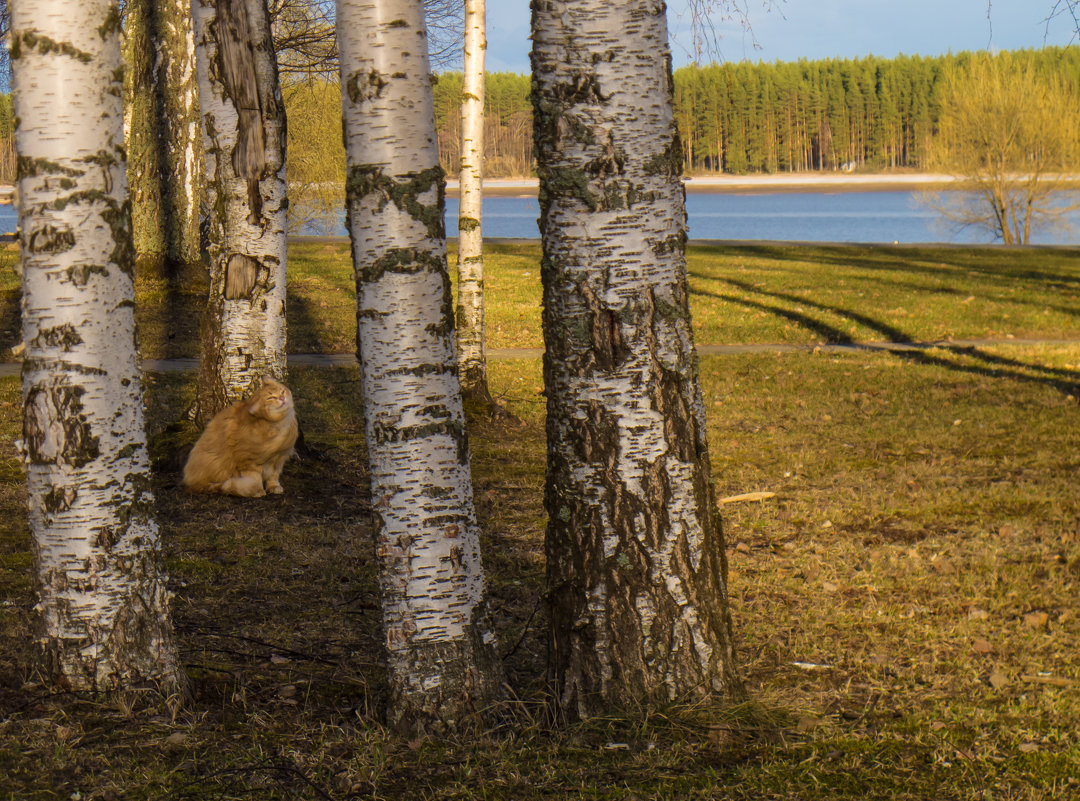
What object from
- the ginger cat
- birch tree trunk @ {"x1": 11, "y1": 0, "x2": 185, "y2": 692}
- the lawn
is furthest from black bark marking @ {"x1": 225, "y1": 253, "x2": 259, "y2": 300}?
birch tree trunk @ {"x1": 11, "y1": 0, "x2": 185, "y2": 692}

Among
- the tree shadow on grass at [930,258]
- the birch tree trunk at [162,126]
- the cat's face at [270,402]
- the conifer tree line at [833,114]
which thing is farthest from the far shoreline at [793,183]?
the cat's face at [270,402]

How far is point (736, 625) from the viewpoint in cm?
498

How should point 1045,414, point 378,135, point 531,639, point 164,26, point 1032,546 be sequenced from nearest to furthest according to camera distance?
point 378,135 < point 531,639 < point 1032,546 < point 1045,414 < point 164,26

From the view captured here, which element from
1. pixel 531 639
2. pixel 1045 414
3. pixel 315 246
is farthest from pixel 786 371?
pixel 315 246

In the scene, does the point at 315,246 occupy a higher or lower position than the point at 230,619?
higher

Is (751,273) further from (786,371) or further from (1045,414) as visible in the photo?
(1045,414)

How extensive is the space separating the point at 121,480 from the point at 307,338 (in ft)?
34.3

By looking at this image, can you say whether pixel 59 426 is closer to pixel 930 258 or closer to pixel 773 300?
pixel 773 300

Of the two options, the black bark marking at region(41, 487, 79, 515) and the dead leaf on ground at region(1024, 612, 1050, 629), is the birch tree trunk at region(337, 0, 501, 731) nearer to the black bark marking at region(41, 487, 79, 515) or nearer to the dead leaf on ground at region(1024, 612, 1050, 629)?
the black bark marking at region(41, 487, 79, 515)

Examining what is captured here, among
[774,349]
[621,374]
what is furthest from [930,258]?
[621,374]

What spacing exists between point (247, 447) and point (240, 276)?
128 cm

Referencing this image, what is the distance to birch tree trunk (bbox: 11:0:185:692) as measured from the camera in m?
3.54

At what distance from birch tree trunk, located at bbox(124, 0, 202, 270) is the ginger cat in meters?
9.01

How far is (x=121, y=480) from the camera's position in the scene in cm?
372
